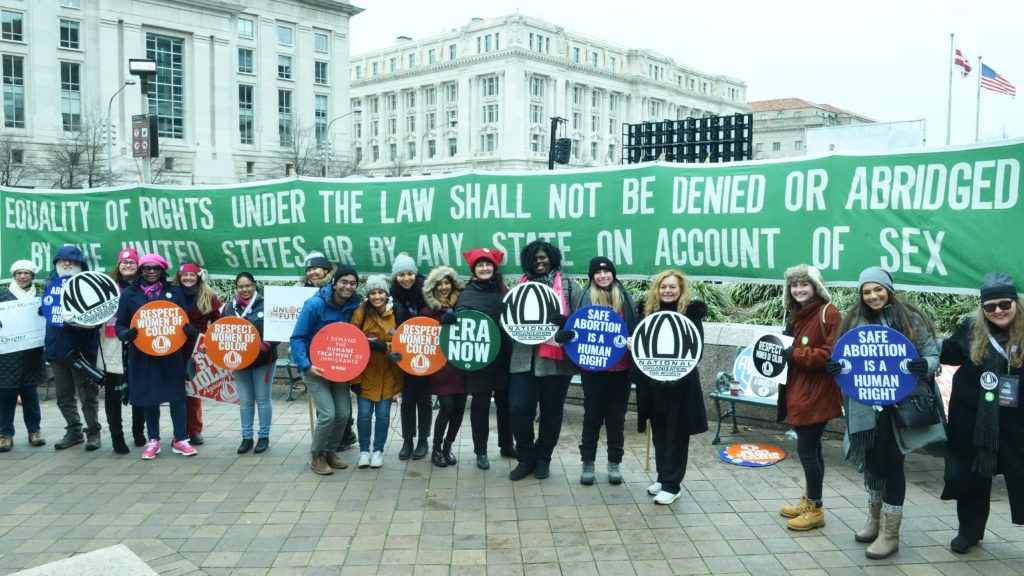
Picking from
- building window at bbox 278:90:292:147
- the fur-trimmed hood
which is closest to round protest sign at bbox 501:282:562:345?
the fur-trimmed hood

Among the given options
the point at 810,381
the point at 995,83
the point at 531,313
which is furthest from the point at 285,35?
the point at 810,381

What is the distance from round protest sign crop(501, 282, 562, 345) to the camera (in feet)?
20.6

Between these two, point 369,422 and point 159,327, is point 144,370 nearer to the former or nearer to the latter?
point 159,327

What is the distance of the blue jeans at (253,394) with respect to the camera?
7348 mm

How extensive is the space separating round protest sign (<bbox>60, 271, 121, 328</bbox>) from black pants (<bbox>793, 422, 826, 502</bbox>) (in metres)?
5.73

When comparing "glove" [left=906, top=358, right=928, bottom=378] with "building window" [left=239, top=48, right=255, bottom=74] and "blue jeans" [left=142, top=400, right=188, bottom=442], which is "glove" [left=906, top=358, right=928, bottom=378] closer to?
"blue jeans" [left=142, top=400, right=188, bottom=442]

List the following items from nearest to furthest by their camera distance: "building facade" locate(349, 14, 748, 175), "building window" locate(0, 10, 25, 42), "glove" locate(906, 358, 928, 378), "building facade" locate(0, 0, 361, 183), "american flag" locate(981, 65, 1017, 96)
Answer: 1. "glove" locate(906, 358, 928, 378)
2. "american flag" locate(981, 65, 1017, 96)
3. "building window" locate(0, 10, 25, 42)
4. "building facade" locate(0, 0, 361, 183)
5. "building facade" locate(349, 14, 748, 175)

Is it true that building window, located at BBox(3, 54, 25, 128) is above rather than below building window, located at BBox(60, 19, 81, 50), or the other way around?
below

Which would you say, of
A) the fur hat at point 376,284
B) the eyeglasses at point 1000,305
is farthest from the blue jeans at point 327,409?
the eyeglasses at point 1000,305

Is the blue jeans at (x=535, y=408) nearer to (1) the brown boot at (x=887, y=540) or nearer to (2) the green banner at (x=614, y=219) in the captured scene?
(2) the green banner at (x=614, y=219)

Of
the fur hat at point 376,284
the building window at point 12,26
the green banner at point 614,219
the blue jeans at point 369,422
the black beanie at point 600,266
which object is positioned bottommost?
the blue jeans at point 369,422

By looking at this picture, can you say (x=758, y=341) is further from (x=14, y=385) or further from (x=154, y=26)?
(x=154, y=26)

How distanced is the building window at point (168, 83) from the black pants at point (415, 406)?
75321mm

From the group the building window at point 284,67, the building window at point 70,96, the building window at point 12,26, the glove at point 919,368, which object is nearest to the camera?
the glove at point 919,368
